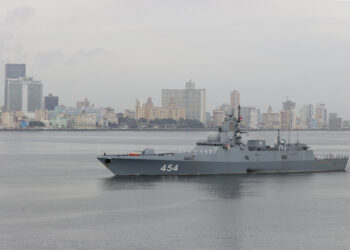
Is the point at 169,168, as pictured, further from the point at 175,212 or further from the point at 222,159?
the point at 175,212

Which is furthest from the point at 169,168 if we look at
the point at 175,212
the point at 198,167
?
Result: the point at 175,212

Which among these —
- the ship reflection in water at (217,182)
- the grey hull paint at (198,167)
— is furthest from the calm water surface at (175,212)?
the grey hull paint at (198,167)

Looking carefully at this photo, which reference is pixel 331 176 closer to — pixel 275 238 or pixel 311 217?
pixel 311 217

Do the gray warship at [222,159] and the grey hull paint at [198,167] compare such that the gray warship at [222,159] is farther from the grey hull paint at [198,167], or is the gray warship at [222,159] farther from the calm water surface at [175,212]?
the calm water surface at [175,212]

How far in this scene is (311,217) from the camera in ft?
130

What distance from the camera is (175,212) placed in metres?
40.8

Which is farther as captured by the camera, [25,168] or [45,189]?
[25,168]

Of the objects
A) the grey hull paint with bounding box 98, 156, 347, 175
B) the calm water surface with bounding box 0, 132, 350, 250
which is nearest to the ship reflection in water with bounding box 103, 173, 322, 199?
the calm water surface with bounding box 0, 132, 350, 250

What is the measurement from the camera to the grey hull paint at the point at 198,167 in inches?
2285

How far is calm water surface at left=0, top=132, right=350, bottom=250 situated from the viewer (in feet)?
107

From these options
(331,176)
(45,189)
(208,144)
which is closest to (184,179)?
(208,144)

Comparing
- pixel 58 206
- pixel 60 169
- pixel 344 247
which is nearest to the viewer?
pixel 344 247

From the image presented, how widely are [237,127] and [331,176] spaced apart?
11.3 m

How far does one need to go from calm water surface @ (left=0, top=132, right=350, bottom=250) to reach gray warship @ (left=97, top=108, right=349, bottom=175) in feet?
4.61
